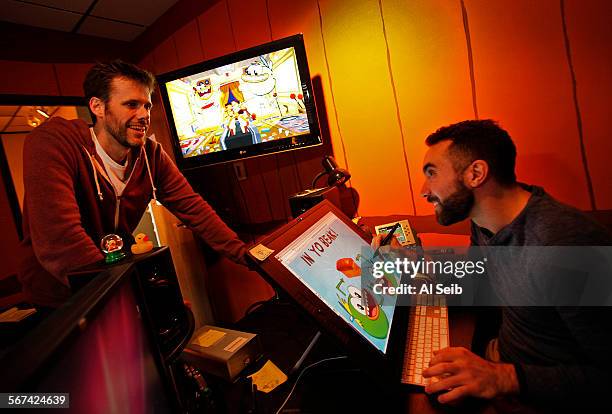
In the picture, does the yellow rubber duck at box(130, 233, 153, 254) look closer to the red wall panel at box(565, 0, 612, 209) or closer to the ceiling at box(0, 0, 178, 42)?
the red wall panel at box(565, 0, 612, 209)

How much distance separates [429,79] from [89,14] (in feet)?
8.32

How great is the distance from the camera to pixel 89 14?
2338 millimetres

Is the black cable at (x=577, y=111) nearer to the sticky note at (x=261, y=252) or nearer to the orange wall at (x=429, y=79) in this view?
the orange wall at (x=429, y=79)

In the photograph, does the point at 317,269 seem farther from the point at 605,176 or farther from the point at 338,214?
the point at 605,176

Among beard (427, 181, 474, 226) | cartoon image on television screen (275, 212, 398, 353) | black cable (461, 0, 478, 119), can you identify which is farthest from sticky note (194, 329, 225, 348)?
black cable (461, 0, 478, 119)

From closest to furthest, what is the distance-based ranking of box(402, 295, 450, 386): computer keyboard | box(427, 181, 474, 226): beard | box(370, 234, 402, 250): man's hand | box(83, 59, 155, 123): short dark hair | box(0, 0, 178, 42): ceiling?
box(402, 295, 450, 386): computer keyboard
box(427, 181, 474, 226): beard
box(370, 234, 402, 250): man's hand
box(83, 59, 155, 123): short dark hair
box(0, 0, 178, 42): ceiling

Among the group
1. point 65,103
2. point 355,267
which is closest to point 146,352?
point 355,267

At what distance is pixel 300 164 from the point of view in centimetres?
212

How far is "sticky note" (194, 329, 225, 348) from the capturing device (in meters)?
1.08

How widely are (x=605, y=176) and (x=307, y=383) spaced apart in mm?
1562

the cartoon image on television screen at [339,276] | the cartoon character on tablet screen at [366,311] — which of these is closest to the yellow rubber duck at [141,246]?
the cartoon image on television screen at [339,276]

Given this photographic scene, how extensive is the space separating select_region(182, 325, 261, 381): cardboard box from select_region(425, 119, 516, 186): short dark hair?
3.06 ft

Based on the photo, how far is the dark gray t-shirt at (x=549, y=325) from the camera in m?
0.72

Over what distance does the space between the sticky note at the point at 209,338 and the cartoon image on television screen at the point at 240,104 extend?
1.16 m
